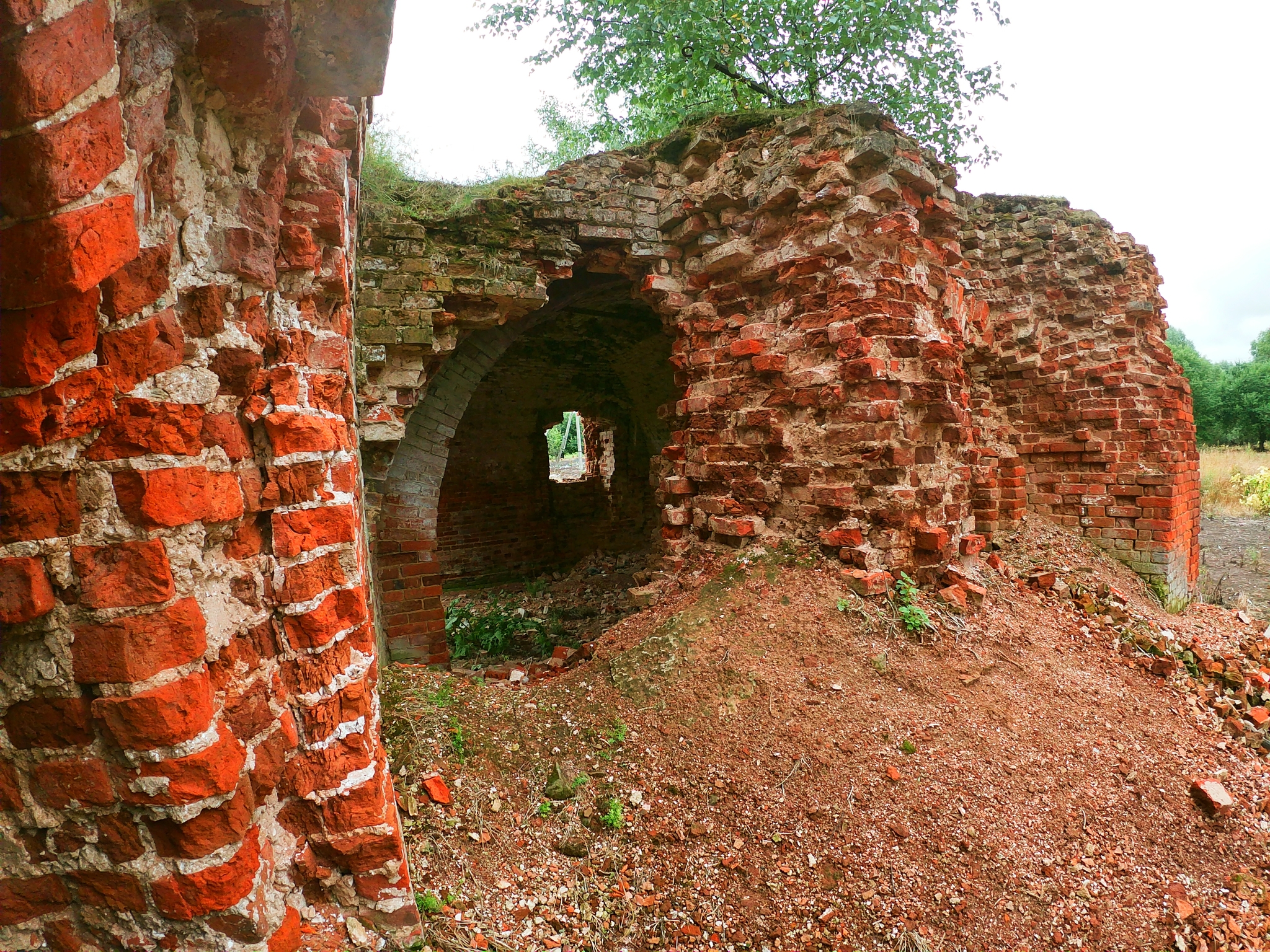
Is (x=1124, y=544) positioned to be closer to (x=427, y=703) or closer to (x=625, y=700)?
(x=625, y=700)

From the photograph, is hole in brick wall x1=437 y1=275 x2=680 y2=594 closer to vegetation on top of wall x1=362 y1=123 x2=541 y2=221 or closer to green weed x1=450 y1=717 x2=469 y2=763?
vegetation on top of wall x1=362 y1=123 x2=541 y2=221

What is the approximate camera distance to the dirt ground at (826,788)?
1.97 metres

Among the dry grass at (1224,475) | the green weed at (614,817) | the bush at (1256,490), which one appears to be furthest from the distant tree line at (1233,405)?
the green weed at (614,817)

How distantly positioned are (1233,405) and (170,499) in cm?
2607

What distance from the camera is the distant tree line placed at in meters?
18.4

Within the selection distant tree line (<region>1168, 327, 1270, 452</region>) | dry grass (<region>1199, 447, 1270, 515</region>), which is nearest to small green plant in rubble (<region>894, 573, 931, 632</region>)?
dry grass (<region>1199, 447, 1270, 515</region>)

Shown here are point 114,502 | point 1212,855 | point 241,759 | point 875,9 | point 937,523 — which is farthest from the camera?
point 875,9

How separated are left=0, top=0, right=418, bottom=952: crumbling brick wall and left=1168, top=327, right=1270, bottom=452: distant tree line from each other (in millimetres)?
23582

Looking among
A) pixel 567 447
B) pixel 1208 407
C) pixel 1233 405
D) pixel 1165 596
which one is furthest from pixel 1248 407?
pixel 567 447

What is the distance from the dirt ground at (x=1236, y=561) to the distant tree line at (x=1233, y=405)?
431 inches

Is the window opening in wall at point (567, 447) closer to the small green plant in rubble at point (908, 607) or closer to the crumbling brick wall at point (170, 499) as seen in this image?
the small green plant in rubble at point (908, 607)

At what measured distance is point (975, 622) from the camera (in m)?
3.03

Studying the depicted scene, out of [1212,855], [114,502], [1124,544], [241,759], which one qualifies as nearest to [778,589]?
[1212,855]

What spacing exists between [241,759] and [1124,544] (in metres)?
6.11
